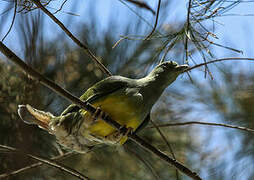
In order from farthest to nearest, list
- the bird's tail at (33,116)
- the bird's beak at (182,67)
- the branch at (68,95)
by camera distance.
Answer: the bird's beak at (182,67) → the bird's tail at (33,116) → the branch at (68,95)

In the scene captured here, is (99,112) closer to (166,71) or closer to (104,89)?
(104,89)

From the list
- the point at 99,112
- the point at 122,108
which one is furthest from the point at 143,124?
the point at 99,112

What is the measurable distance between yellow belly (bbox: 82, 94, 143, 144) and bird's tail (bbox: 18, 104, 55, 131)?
0.23 metres

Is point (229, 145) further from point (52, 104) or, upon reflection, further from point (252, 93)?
point (52, 104)

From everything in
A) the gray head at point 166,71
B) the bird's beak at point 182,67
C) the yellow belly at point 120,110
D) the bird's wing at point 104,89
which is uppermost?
the bird's beak at point 182,67

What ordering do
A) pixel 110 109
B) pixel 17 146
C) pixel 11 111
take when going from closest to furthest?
pixel 110 109 → pixel 17 146 → pixel 11 111

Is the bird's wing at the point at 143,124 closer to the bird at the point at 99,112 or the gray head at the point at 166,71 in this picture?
the bird at the point at 99,112

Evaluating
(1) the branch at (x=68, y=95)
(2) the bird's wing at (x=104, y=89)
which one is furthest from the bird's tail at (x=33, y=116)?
(1) the branch at (x=68, y=95)

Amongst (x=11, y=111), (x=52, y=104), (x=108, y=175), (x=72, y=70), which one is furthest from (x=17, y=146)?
(x=108, y=175)

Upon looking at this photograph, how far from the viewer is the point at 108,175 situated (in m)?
2.93

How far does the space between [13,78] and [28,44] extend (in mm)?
362

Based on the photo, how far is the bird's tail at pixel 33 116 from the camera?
6.32ft

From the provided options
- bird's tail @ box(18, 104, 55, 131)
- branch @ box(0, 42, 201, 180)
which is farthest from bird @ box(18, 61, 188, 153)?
branch @ box(0, 42, 201, 180)

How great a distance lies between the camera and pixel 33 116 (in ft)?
6.48
